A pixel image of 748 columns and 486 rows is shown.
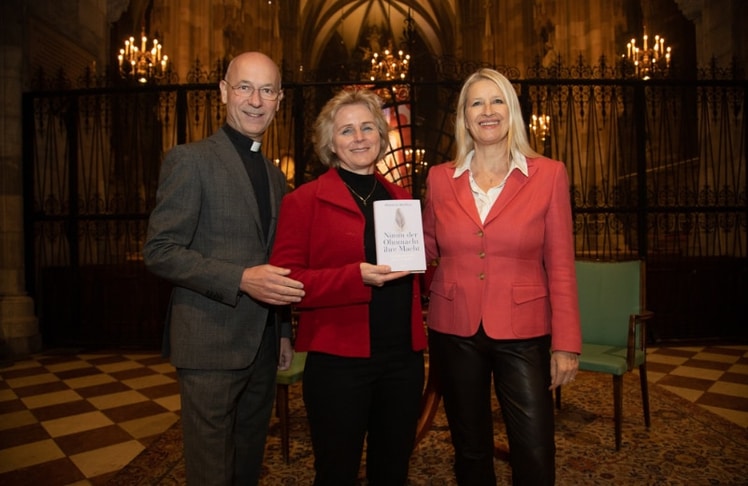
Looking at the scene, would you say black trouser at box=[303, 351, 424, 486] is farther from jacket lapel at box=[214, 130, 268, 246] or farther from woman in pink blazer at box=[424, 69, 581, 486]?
jacket lapel at box=[214, 130, 268, 246]

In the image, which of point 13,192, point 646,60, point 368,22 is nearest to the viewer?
point 13,192

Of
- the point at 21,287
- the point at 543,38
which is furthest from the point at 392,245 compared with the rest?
the point at 543,38

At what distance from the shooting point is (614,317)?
3406mm

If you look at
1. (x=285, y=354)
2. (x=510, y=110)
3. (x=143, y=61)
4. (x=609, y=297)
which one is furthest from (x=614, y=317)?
(x=143, y=61)

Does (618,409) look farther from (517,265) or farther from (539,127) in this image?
(539,127)

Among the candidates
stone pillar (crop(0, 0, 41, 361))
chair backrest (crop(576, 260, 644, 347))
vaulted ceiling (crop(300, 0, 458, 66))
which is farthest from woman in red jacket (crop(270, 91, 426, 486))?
vaulted ceiling (crop(300, 0, 458, 66))

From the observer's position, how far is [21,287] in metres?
5.82

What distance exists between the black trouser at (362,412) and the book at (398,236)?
33 cm

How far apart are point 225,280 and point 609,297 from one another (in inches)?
117

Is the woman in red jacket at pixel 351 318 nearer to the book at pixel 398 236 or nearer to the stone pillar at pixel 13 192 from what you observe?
the book at pixel 398 236

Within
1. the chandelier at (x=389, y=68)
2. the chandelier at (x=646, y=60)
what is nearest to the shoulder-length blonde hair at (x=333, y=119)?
the chandelier at (x=646, y=60)

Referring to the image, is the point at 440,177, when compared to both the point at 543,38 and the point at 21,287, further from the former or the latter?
the point at 543,38

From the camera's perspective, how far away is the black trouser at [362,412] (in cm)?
151

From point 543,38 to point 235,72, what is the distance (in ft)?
35.7
